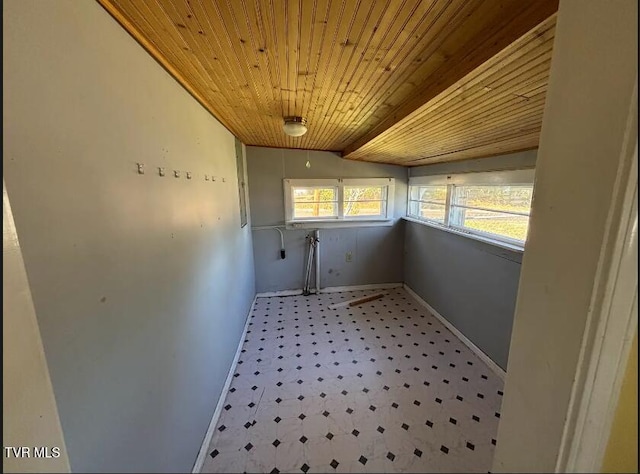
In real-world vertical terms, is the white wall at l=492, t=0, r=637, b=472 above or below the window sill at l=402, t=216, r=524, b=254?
above

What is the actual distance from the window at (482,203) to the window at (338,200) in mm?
566

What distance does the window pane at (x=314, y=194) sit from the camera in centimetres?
389

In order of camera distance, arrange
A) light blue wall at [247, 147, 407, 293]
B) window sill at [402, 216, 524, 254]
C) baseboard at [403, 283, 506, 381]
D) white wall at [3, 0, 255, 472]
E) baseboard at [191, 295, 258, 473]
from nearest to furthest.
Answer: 1. white wall at [3, 0, 255, 472]
2. baseboard at [191, 295, 258, 473]
3. window sill at [402, 216, 524, 254]
4. baseboard at [403, 283, 506, 381]
5. light blue wall at [247, 147, 407, 293]

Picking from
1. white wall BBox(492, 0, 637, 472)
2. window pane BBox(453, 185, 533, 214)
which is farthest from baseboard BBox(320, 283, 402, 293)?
white wall BBox(492, 0, 637, 472)

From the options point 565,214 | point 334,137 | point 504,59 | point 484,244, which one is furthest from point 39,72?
point 484,244

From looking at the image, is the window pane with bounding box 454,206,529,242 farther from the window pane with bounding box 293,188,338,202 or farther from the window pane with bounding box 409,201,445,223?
the window pane with bounding box 293,188,338,202

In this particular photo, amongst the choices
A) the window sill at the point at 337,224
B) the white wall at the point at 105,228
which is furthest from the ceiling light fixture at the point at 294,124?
the window sill at the point at 337,224

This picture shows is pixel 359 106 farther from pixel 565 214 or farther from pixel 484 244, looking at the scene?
pixel 484 244

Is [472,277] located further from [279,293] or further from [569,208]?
[279,293]

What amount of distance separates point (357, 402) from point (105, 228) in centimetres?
206

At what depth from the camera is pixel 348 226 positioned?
13.3 ft

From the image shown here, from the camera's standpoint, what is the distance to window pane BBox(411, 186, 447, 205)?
10.9ft

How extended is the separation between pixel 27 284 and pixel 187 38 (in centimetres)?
100

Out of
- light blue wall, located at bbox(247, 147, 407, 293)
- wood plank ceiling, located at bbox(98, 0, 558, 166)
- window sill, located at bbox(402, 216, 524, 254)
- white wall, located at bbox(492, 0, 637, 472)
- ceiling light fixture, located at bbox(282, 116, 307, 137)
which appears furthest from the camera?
light blue wall, located at bbox(247, 147, 407, 293)
